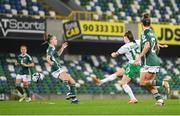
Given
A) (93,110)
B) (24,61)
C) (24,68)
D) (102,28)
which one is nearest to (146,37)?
(93,110)

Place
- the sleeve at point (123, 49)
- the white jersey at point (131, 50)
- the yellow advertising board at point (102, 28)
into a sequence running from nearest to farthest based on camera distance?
1. the sleeve at point (123, 49)
2. the white jersey at point (131, 50)
3. the yellow advertising board at point (102, 28)

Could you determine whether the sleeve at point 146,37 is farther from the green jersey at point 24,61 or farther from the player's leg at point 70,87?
the green jersey at point 24,61

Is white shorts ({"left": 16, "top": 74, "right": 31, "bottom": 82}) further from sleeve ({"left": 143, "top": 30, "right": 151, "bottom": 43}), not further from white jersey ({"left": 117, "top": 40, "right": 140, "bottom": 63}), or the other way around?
sleeve ({"left": 143, "top": 30, "right": 151, "bottom": 43})

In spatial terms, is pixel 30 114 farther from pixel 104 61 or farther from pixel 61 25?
pixel 104 61

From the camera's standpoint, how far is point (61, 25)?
3291 cm

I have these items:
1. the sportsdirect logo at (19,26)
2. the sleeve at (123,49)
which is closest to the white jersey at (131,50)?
the sleeve at (123,49)

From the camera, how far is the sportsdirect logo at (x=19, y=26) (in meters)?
30.4

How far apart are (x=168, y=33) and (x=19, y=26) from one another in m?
9.92

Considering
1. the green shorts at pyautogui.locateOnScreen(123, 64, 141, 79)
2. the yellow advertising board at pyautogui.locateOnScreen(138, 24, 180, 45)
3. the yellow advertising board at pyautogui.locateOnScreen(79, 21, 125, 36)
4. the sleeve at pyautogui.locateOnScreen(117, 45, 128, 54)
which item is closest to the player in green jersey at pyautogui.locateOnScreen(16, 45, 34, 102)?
the green shorts at pyautogui.locateOnScreen(123, 64, 141, 79)

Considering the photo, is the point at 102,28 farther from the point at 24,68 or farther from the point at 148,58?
the point at 148,58

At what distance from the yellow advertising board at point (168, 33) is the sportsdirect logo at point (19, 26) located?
7.76m

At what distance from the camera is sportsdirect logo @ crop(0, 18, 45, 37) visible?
99.6ft

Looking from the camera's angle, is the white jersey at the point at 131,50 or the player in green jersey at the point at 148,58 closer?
the player in green jersey at the point at 148,58

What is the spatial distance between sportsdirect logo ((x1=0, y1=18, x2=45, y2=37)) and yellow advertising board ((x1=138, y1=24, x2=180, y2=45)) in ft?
25.4
